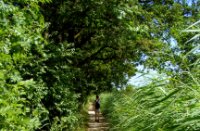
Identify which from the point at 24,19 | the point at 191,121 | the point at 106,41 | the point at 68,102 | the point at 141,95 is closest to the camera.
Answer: the point at 191,121

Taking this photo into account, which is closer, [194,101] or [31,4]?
[194,101]

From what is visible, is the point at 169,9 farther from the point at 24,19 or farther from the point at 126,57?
the point at 24,19

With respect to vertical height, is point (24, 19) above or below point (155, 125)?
above

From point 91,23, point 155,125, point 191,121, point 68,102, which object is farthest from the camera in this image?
point 91,23

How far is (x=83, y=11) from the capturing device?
1180 cm

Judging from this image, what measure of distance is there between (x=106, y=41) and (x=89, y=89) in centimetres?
239

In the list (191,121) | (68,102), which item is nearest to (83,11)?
(68,102)

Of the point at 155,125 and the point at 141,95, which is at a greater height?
the point at 141,95

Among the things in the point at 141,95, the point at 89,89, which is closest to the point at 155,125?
the point at 141,95

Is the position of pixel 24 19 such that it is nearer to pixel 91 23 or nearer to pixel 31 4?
pixel 31 4

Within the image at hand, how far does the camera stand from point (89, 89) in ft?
54.2

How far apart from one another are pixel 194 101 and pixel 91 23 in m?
9.32

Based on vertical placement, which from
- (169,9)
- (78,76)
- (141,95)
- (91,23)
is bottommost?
(141,95)

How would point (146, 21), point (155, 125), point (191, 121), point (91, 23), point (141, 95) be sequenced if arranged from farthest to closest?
point (146, 21) < point (91, 23) < point (141, 95) < point (155, 125) < point (191, 121)
